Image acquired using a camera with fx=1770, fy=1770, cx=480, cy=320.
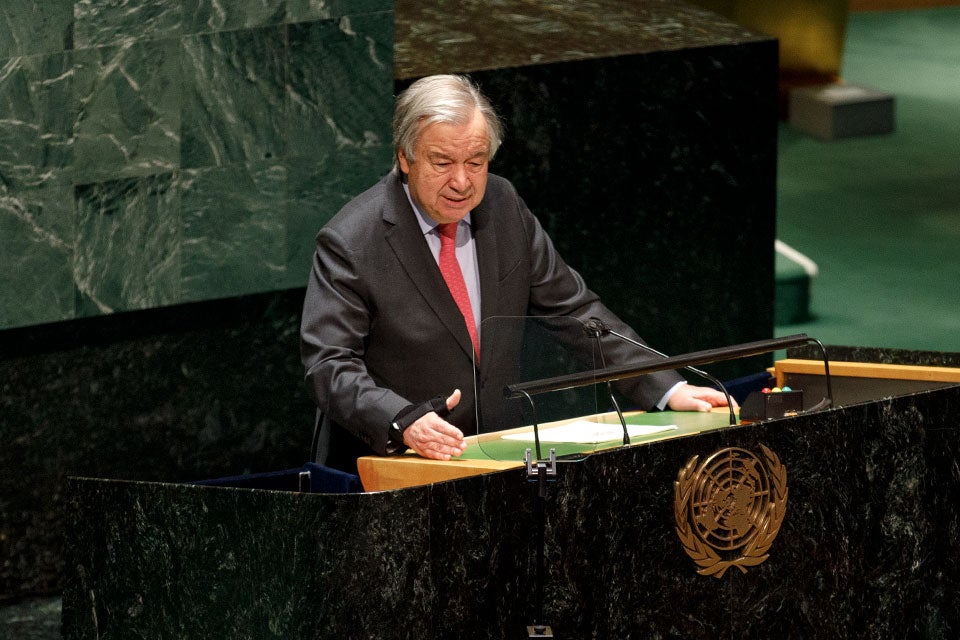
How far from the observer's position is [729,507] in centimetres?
359

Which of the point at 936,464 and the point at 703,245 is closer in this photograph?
the point at 936,464

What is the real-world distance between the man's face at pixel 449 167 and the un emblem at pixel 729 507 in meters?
0.96

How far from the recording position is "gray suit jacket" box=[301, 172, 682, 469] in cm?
412

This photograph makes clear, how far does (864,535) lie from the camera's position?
3.82 m

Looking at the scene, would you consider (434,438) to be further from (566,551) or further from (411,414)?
(566,551)

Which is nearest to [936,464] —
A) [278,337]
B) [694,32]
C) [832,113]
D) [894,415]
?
[894,415]

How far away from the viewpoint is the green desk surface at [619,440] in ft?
11.6

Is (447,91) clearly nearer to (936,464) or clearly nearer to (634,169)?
(936,464)

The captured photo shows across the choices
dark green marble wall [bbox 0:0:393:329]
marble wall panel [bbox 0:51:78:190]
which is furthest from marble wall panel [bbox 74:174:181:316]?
marble wall panel [bbox 0:51:78:190]

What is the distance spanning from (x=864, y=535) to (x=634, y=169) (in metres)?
2.82

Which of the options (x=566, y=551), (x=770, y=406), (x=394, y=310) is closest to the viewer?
(x=566, y=551)

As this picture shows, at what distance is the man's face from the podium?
0.93 meters

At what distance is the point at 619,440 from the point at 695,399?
58 cm

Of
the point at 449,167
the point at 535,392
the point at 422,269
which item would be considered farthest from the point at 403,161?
the point at 535,392
